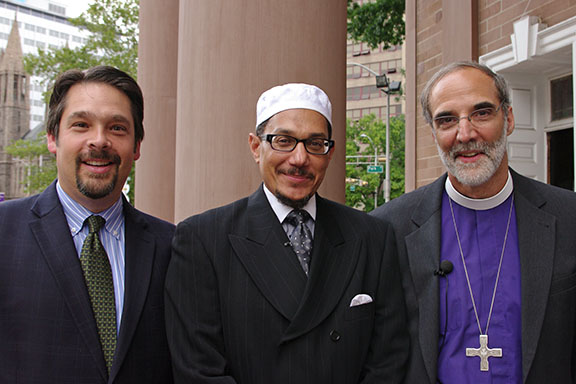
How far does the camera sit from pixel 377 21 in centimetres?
1473

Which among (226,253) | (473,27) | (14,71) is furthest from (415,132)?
(14,71)

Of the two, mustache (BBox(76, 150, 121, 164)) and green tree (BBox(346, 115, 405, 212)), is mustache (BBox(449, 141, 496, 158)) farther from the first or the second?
green tree (BBox(346, 115, 405, 212))

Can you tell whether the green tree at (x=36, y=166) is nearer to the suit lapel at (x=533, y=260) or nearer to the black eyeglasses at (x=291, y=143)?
the black eyeglasses at (x=291, y=143)

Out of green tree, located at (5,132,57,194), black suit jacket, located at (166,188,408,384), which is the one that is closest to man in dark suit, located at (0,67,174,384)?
black suit jacket, located at (166,188,408,384)

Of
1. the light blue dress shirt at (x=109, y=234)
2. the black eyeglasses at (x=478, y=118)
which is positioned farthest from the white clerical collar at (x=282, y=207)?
the black eyeglasses at (x=478, y=118)

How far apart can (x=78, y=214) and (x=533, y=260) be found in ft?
6.50

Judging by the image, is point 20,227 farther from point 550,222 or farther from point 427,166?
point 427,166

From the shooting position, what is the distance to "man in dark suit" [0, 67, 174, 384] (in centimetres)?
214

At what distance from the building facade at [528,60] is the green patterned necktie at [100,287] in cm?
519

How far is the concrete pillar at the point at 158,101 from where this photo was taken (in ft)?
28.3

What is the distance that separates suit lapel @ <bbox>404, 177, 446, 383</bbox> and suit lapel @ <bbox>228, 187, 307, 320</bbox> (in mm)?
611

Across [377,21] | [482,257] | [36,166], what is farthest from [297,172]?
[36,166]

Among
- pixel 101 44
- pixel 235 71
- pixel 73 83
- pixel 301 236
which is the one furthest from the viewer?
pixel 101 44

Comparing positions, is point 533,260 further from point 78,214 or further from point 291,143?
point 78,214
